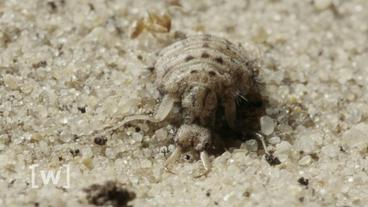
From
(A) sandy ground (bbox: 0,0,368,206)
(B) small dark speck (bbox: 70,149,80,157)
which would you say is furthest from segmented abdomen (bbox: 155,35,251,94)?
(B) small dark speck (bbox: 70,149,80,157)

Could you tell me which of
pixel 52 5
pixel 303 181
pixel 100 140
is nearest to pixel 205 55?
pixel 100 140

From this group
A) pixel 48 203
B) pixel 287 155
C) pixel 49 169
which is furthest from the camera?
pixel 287 155

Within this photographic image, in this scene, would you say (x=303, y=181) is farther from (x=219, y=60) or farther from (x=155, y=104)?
(x=155, y=104)

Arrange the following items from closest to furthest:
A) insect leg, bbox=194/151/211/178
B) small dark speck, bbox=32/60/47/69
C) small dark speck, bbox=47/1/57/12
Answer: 1. insect leg, bbox=194/151/211/178
2. small dark speck, bbox=32/60/47/69
3. small dark speck, bbox=47/1/57/12

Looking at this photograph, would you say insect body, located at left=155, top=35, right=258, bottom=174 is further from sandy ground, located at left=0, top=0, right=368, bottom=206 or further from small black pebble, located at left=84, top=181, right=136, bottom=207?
small black pebble, located at left=84, top=181, right=136, bottom=207

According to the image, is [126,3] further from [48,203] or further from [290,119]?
[48,203]

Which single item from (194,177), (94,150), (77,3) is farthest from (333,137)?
(77,3)
